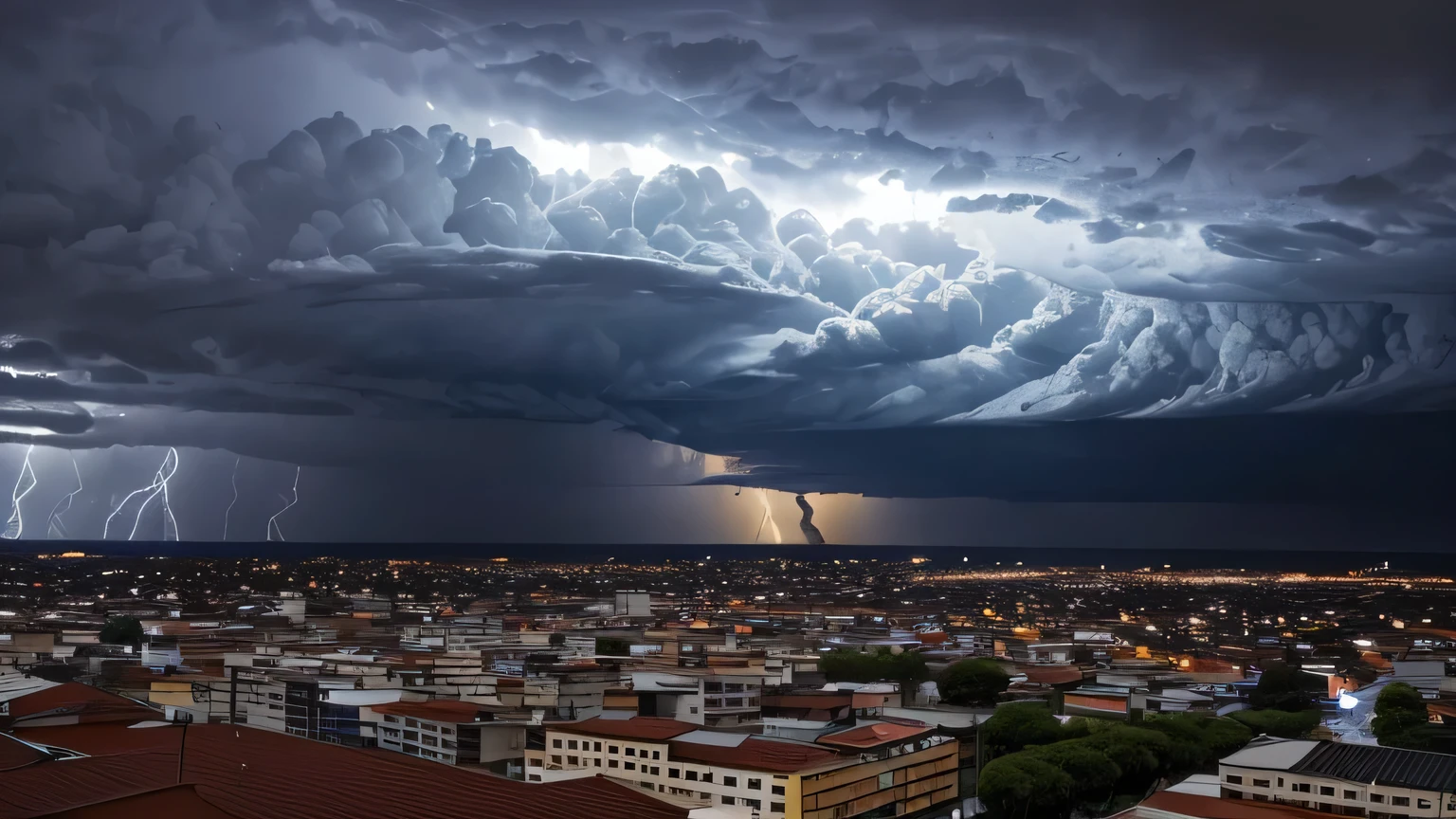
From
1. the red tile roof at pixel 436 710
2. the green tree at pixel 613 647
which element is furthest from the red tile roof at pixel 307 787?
the green tree at pixel 613 647

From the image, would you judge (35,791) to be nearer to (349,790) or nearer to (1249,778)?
(349,790)

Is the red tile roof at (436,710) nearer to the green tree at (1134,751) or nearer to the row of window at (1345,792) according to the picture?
the green tree at (1134,751)

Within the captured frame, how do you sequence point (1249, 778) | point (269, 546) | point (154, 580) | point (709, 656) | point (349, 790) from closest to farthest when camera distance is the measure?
point (349, 790), point (1249, 778), point (709, 656), point (154, 580), point (269, 546)

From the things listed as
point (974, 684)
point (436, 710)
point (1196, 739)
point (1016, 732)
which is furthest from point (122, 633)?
point (1196, 739)

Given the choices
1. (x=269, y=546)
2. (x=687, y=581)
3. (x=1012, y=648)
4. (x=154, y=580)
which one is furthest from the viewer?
(x=269, y=546)

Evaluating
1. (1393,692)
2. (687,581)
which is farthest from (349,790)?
(687,581)

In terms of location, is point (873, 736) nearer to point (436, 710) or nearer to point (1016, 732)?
point (1016, 732)
